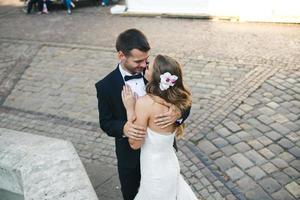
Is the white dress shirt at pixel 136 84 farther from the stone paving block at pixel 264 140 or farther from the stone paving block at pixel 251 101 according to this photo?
the stone paving block at pixel 251 101

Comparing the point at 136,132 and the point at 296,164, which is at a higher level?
the point at 136,132

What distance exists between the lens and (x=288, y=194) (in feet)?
16.6

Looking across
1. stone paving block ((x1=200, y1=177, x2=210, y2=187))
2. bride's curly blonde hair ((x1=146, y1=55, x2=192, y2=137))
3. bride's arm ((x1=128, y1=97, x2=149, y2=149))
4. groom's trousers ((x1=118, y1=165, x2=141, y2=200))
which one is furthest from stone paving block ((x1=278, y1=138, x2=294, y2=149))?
bride's arm ((x1=128, y1=97, x2=149, y2=149))

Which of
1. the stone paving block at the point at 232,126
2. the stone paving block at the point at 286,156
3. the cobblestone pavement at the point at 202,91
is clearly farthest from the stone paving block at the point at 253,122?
the stone paving block at the point at 286,156

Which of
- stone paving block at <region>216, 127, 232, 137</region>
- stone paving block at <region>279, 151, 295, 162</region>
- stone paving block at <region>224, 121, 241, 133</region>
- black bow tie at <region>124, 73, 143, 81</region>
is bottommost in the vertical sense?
stone paving block at <region>216, 127, 232, 137</region>

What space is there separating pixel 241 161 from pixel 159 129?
2728mm

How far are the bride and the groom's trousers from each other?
0.23m

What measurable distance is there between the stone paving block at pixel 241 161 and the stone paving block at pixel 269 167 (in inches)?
7.8

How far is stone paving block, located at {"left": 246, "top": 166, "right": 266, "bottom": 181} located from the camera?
540cm

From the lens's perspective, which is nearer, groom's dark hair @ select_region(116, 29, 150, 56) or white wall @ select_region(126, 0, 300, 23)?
groom's dark hair @ select_region(116, 29, 150, 56)

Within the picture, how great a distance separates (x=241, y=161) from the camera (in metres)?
5.73

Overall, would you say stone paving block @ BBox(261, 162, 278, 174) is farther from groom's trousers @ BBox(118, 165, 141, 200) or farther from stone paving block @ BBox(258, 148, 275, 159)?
groom's trousers @ BBox(118, 165, 141, 200)

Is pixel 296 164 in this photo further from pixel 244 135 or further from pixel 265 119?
pixel 265 119

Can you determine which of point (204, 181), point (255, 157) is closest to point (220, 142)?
point (255, 157)
